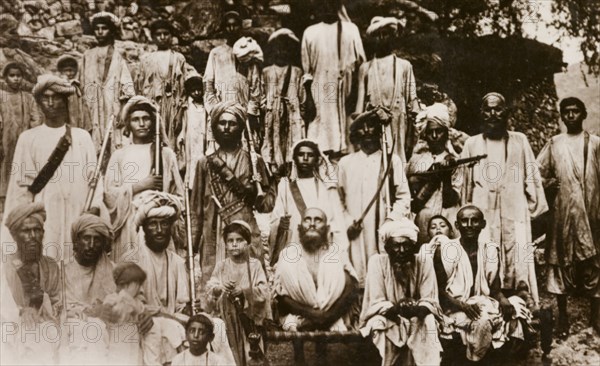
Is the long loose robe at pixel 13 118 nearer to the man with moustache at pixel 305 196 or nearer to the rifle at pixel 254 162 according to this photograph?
the rifle at pixel 254 162

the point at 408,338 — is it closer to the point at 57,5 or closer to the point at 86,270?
the point at 86,270

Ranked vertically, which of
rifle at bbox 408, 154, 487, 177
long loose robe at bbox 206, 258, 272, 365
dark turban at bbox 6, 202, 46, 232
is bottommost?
long loose robe at bbox 206, 258, 272, 365

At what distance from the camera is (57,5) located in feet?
33.4

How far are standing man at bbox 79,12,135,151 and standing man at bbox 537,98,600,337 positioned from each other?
3244 millimetres

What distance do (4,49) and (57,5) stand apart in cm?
55

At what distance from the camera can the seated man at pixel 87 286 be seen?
9.37 m

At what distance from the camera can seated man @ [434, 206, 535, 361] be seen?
949 cm

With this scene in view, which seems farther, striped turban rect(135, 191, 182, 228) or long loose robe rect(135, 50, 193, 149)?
long loose robe rect(135, 50, 193, 149)

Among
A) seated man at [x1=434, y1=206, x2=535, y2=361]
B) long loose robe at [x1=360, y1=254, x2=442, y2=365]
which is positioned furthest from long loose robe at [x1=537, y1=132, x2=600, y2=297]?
long loose robe at [x1=360, y1=254, x2=442, y2=365]

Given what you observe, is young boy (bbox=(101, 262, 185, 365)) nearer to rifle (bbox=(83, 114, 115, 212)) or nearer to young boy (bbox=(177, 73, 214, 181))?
rifle (bbox=(83, 114, 115, 212))

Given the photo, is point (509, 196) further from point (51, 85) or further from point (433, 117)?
point (51, 85)

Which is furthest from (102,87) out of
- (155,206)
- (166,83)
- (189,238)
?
(189,238)

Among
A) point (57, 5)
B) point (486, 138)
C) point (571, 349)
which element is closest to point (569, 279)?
point (571, 349)

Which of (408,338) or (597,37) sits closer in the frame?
(408,338)
